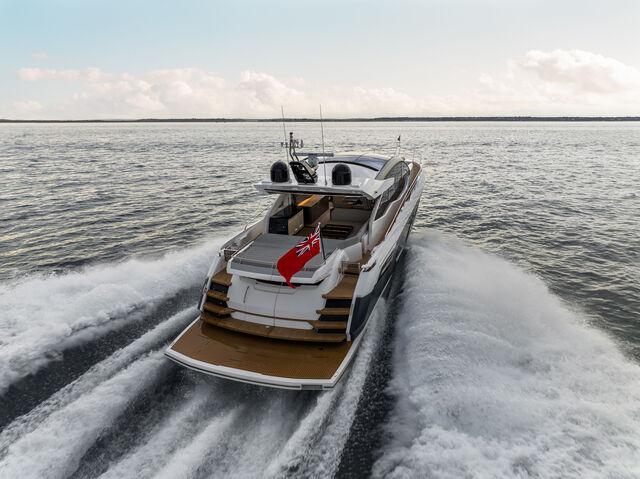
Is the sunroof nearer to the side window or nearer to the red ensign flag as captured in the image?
the side window

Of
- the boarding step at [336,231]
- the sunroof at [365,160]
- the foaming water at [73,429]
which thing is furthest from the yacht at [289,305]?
the sunroof at [365,160]

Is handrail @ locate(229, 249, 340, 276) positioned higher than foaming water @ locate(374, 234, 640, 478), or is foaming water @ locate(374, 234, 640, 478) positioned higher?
handrail @ locate(229, 249, 340, 276)

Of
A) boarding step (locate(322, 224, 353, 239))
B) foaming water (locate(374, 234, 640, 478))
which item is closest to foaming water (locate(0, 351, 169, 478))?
foaming water (locate(374, 234, 640, 478))

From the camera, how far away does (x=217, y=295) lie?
6.00 m

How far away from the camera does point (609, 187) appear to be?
20141 millimetres

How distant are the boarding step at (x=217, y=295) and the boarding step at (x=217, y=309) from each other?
0.13m

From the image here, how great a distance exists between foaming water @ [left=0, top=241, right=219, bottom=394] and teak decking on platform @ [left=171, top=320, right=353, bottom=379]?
1.77 m

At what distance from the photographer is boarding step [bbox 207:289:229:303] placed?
592cm

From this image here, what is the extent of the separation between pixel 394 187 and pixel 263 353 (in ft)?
18.6

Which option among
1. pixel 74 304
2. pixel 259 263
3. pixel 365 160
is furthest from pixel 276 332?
pixel 365 160

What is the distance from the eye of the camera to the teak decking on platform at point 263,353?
4941 millimetres

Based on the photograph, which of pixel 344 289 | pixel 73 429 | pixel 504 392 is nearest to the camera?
pixel 73 429

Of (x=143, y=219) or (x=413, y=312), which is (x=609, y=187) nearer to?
(x=413, y=312)

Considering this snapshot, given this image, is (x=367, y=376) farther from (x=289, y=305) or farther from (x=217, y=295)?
(x=217, y=295)
